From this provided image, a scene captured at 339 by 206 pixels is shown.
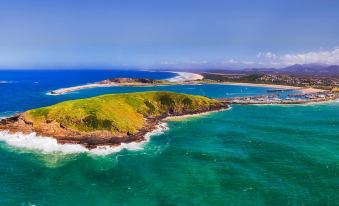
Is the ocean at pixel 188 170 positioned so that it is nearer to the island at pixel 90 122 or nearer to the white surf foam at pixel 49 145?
the white surf foam at pixel 49 145

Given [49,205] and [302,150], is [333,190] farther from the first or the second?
[49,205]

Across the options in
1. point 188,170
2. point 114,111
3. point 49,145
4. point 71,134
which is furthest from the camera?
point 114,111

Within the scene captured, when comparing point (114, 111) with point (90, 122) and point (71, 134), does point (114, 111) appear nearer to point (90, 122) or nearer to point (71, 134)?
point (90, 122)

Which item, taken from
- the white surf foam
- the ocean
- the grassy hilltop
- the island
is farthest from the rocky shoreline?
the ocean

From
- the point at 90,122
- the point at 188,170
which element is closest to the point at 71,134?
the point at 90,122

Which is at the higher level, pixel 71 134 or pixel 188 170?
pixel 71 134

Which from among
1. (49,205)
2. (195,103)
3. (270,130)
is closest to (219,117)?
(195,103)
